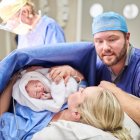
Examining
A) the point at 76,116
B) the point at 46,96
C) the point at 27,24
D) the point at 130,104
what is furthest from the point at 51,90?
the point at 27,24

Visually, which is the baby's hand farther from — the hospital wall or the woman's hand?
the hospital wall

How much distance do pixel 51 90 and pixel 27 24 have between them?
0.86 m

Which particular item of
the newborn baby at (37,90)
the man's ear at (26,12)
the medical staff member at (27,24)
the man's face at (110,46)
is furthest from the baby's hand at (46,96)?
the man's ear at (26,12)

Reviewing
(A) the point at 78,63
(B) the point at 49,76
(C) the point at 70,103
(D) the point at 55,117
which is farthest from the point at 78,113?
(A) the point at 78,63

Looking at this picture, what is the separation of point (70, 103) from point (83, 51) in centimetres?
38

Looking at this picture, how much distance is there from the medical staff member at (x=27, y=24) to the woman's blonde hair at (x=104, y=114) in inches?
40.4

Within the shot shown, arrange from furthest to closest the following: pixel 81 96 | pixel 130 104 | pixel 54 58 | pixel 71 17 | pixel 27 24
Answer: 1. pixel 71 17
2. pixel 27 24
3. pixel 54 58
4. pixel 130 104
5. pixel 81 96

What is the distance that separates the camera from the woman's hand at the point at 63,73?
4.35ft

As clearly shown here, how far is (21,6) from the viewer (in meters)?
2.01

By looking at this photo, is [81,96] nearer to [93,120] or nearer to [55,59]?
[93,120]

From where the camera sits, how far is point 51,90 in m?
1.31

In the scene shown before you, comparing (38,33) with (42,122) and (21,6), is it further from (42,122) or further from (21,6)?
(42,122)

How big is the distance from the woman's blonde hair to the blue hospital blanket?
249 millimetres

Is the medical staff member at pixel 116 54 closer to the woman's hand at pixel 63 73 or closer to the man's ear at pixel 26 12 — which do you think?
the woman's hand at pixel 63 73
